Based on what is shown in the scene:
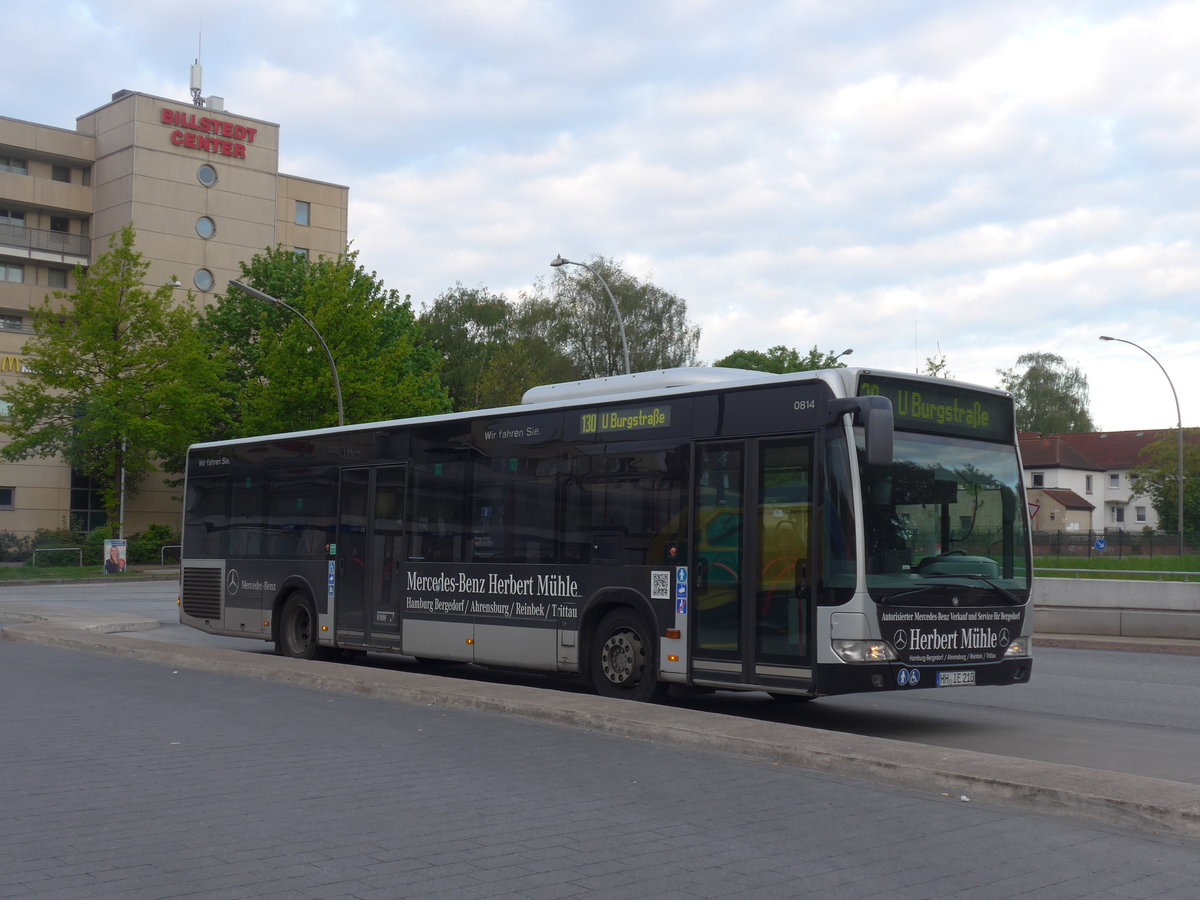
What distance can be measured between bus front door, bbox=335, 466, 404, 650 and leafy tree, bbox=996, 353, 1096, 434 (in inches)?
4012

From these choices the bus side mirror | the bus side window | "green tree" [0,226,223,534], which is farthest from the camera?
"green tree" [0,226,223,534]

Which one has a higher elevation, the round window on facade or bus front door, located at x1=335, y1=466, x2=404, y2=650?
the round window on facade

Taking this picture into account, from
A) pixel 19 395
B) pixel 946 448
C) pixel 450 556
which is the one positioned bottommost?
pixel 450 556

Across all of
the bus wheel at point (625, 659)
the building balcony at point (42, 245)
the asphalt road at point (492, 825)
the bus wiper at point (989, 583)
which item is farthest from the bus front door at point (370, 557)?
the building balcony at point (42, 245)

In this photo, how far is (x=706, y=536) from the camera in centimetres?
1105

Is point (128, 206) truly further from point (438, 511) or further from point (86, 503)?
point (438, 511)

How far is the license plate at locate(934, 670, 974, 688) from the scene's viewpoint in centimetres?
1022

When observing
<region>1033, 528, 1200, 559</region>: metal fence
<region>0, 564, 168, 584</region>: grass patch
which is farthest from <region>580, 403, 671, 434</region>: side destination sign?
<region>1033, 528, 1200, 559</region>: metal fence

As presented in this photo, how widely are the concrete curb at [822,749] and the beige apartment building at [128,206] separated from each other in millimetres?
48416

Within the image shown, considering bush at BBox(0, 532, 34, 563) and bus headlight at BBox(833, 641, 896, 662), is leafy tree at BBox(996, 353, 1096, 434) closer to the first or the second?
bush at BBox(0, 532, 34, 563)

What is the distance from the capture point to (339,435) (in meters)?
16.0

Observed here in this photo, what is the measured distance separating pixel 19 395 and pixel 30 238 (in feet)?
62.1

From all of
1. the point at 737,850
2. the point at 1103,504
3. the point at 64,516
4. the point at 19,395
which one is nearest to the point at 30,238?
the point at 64,516

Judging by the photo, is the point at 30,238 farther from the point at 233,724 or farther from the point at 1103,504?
the point at 1103,504
